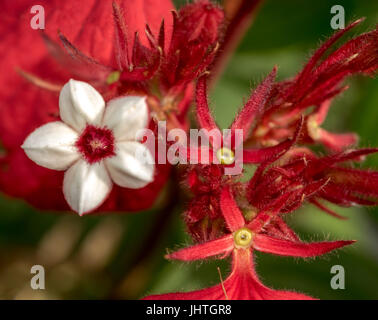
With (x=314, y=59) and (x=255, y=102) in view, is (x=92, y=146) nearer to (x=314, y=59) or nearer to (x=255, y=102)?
(x=255, y=102)

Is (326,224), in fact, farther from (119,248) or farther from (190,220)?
(190,220)

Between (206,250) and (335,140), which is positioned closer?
(206,250)

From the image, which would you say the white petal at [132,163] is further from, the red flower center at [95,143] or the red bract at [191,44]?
the red bract at [191,44]

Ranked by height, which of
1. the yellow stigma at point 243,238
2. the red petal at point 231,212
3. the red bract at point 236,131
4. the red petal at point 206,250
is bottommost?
the red petal at point 206,250

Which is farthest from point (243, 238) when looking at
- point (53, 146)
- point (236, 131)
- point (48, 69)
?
point (48, 69)

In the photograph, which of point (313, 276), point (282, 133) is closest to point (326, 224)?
point (313, 276)

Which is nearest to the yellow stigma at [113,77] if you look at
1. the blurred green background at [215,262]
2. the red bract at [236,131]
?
the red bract at [236,131]

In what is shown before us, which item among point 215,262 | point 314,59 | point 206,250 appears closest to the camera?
point 206,250
